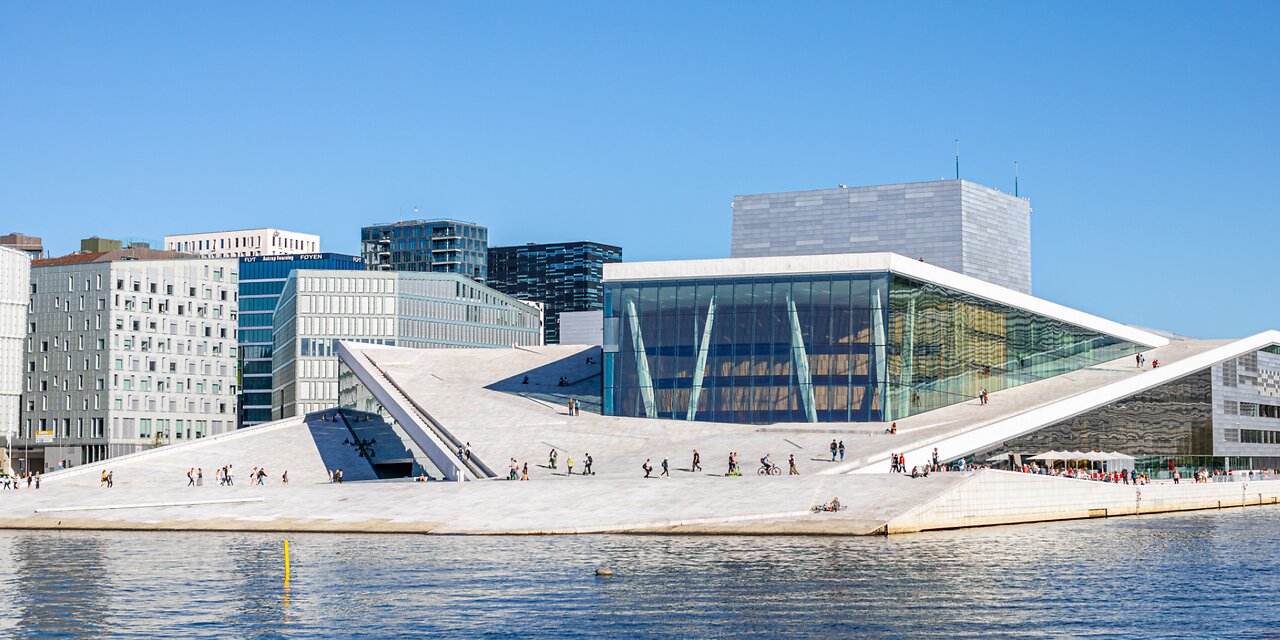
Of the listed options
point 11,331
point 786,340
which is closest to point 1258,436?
point 786,340

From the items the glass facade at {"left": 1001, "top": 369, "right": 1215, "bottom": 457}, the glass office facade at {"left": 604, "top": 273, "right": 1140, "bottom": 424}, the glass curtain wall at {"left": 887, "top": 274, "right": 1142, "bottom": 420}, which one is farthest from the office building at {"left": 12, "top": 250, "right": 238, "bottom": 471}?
the glass facade at {"left": 1001, "top": 369, "right": 1215, "bottom": 457}

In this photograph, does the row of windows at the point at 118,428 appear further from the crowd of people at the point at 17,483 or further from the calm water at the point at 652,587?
the calm water at the point at 652,587

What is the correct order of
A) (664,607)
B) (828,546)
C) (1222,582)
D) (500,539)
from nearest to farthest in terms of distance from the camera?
(664,607), (1222,582), (828,546), (500,539)

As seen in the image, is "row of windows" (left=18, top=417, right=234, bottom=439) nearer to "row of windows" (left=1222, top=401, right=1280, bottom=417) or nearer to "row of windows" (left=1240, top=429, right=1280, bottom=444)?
"row of windows" (left=1222, top=401, right=1280, bottom=417)

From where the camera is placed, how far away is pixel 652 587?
37.9 m

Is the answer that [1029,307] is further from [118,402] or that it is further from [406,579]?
[118,402]

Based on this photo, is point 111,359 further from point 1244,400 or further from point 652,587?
point 652,587

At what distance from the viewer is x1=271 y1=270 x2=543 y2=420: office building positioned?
141250 mm

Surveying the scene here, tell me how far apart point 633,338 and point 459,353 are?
90.3 feet

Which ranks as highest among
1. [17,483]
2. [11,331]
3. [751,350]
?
[11,331]

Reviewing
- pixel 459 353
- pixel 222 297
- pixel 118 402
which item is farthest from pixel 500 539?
pixel 222 297

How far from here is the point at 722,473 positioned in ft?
212

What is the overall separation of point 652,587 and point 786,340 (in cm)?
4063

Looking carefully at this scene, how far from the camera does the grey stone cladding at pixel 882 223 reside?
6019 inches
